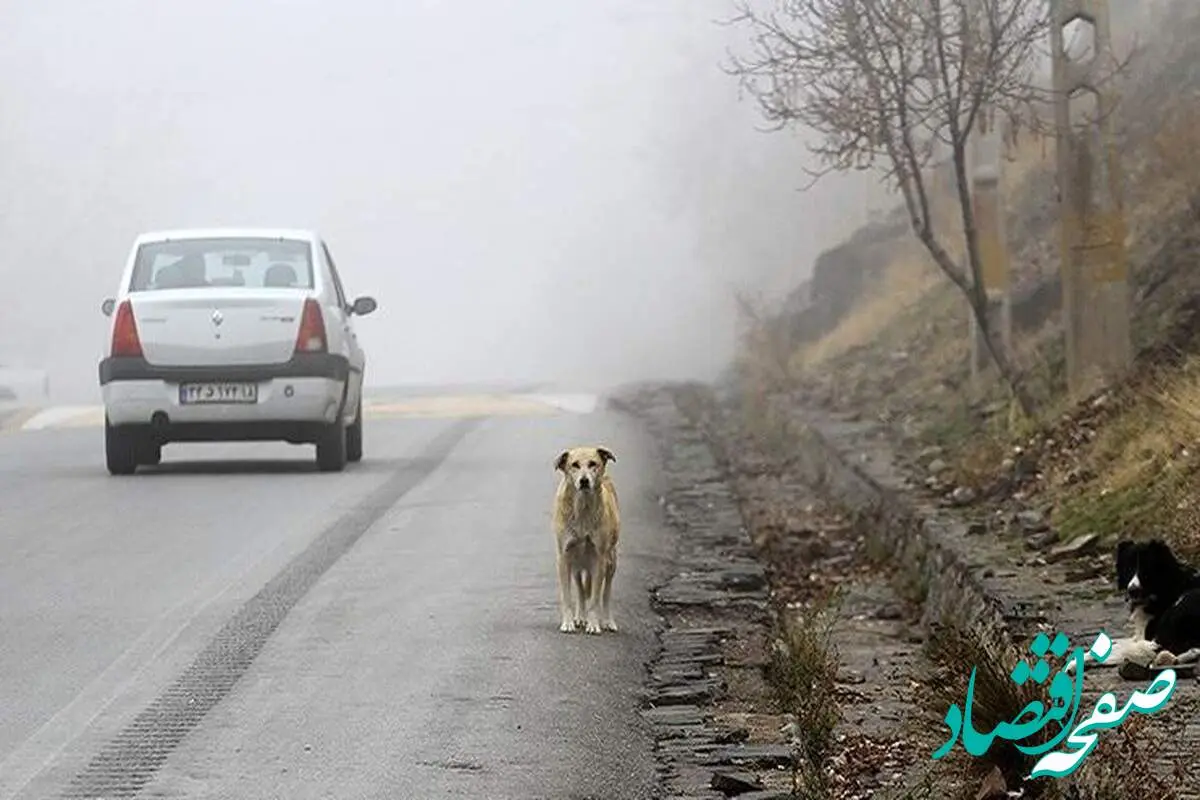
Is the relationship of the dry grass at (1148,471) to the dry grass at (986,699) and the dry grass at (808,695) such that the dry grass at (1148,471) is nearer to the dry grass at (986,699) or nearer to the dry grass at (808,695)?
the dry grass at (808,695)

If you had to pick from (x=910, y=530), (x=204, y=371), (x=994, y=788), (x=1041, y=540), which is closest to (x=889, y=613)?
(x=1041, y=540)

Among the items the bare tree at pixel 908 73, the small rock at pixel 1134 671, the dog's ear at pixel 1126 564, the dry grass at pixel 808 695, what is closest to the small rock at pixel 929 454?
the bare tree at pixel 908 73

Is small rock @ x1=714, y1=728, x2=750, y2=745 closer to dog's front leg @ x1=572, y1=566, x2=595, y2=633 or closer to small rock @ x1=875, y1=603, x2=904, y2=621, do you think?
dog's front leg @ x1=572, y1=566, x2=595, y2=633

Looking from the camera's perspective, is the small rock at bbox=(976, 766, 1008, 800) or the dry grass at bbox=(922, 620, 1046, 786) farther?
the dry grass at bbox=(922, 620, 1046, 786)

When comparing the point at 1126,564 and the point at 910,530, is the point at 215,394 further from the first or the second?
the point at 1126,564

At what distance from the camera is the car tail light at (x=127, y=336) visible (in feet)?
64.5

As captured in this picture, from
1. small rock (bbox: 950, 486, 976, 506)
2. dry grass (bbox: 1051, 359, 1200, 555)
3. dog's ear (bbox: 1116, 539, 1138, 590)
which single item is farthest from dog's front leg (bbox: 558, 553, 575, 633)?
small rock (bbox: 950, 486, 976, 506)

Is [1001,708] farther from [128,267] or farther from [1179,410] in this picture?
[128,267]

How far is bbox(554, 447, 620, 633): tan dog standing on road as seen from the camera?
11.9 metres

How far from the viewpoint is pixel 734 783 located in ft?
27.5

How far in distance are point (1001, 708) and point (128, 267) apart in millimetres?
13381

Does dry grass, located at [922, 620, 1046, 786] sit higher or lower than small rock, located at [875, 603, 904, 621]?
higher

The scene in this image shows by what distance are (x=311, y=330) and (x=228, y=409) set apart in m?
0.79

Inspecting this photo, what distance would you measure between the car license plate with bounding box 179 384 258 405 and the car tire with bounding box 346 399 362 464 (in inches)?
56.1
